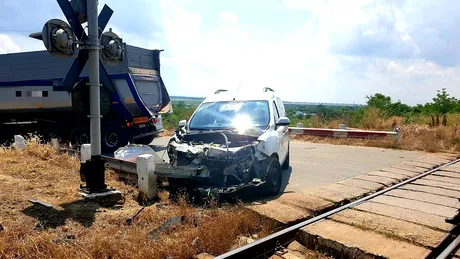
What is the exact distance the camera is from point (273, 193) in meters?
6.66

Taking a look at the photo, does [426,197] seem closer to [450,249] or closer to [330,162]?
[450,249]

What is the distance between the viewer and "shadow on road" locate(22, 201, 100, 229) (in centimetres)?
485

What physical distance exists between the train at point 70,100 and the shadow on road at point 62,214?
7.14 meters

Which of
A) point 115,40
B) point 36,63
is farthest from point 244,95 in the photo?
point 36,63

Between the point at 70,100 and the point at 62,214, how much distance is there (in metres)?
9.32

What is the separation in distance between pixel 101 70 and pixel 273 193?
3.57 metres

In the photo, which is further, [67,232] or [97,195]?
[97,195]

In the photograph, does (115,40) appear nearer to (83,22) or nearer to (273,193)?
(83,22)

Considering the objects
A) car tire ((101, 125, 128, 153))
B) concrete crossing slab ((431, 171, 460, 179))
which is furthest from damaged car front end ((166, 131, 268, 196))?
car tire ((101, 125, 128, 153))

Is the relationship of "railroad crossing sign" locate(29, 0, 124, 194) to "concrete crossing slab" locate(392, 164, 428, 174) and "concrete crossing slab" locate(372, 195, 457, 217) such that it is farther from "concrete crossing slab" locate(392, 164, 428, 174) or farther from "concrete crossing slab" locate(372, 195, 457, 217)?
"concrete crossing slab" locate(392, 164, 428, 174)

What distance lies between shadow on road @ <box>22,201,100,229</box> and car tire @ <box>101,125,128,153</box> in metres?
7.02

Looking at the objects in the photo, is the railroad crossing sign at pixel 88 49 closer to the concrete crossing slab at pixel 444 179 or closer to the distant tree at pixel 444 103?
the concrete crossing slab at pixel 444 179

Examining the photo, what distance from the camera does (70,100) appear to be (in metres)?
13.5

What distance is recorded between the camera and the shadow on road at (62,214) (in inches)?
191
